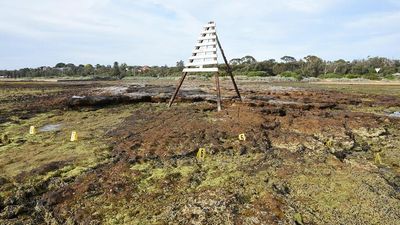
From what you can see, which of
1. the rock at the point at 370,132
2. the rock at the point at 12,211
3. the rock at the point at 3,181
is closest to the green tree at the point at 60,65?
the rock at the point at 370,132

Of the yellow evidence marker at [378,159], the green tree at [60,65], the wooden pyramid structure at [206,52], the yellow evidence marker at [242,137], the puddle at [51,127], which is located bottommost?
the yellow evidence marker at [378,159]

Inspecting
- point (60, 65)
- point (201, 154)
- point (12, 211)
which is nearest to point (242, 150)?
point (201, 154)

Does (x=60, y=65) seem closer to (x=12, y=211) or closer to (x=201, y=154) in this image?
(x=201, y=154)

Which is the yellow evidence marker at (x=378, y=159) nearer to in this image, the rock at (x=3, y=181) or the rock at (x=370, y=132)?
the rock at (x=370, y=132)

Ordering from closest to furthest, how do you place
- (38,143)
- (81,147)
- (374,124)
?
(81,147) < (38,143) < (374,124)

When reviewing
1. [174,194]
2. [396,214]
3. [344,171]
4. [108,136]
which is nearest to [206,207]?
[174,194]

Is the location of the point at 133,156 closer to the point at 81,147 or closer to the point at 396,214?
the point at 81,147

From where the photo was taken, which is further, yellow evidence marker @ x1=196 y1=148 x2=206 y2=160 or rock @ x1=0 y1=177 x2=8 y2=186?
yellow evidence marker @ x1=196 y1=148 x2=206 y2=160

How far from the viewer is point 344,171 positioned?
251 inches

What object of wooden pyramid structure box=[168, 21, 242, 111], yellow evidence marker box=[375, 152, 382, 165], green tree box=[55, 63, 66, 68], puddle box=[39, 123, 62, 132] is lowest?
yellow evidence marker box=[375, 152, 382, 165]

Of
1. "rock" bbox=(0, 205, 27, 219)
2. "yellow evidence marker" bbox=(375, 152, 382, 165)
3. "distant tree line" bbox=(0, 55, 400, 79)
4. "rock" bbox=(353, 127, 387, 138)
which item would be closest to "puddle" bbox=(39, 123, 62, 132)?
"rock" bbox=(0, 205, 27, 219)

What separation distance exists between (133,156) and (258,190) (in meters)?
3.07

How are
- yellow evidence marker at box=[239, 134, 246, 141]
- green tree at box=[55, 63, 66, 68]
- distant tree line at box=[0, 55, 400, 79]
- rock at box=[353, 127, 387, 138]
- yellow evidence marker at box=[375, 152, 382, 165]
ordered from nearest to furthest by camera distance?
yellow evidence marker at box=[375, 152, 382, 165] < yellow evidence marker at box=[239, 134, 246, 141] < rock at box=[353, 127, 387, 138] < distant tree line at box=[0, 55, 400, 79] < green tree at box=[55, 63, 66, 68]

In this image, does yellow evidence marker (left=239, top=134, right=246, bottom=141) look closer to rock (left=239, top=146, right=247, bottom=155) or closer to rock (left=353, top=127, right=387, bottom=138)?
rock (left=239, top=146, right=247, bottom=155)
